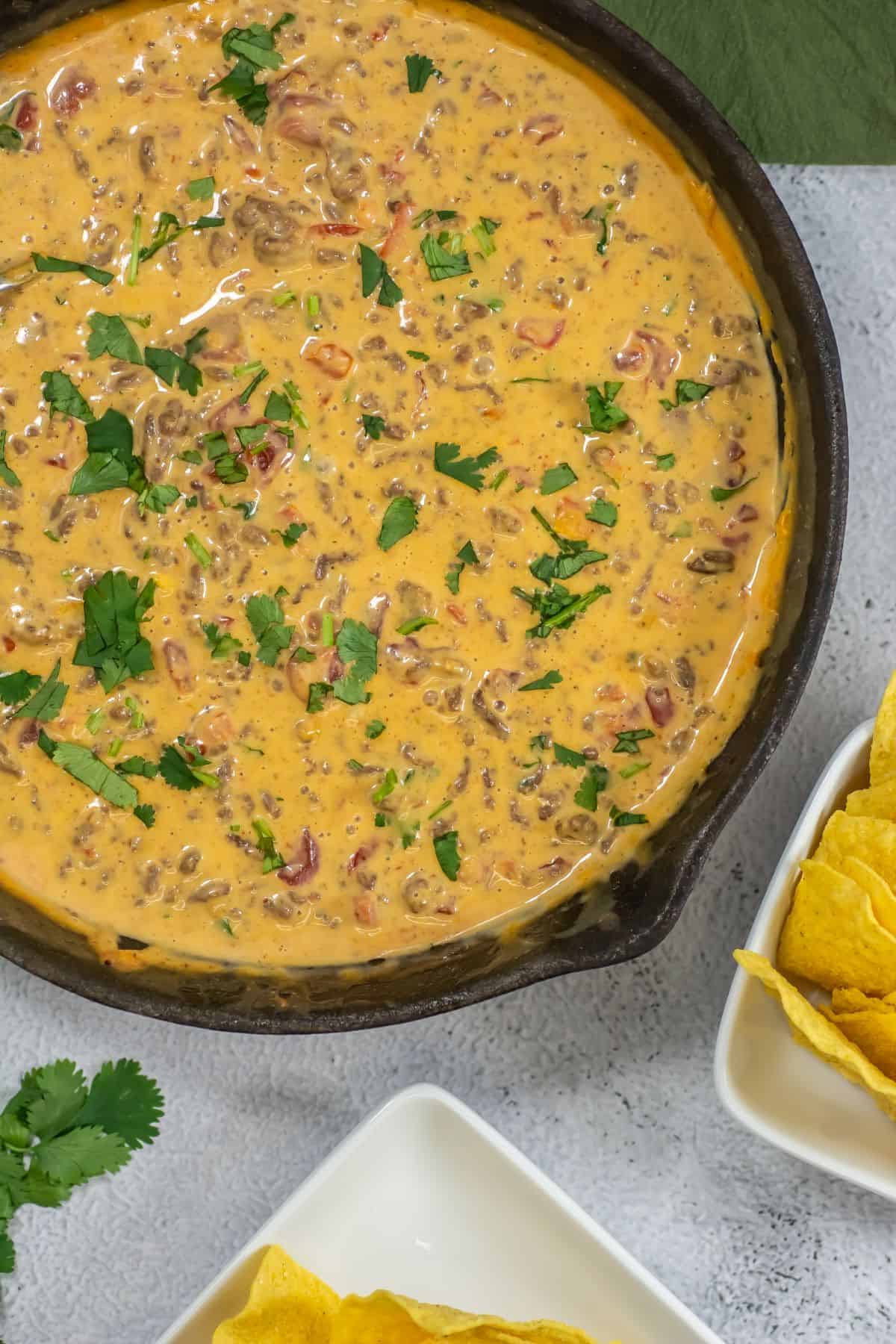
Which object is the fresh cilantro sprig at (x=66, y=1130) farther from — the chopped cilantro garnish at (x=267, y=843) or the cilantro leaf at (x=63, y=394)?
the cilantro leaf at (x=63, y=394)

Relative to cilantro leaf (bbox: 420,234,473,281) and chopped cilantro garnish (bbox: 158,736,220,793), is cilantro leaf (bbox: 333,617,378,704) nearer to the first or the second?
chopped cilantro garnish (bbox: 158,736,220,793)

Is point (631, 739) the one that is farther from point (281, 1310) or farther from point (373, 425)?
point (281, 1310)

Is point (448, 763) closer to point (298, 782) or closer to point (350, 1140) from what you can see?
point (298, 782)

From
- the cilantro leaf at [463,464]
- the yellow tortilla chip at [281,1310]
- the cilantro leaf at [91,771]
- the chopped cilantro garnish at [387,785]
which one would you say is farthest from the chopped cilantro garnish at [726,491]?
the yellow tortilla chip at [281,1310]

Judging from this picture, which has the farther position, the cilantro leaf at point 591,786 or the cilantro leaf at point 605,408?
the cilantro leaf at point 591,786

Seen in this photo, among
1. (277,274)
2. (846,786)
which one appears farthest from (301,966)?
(277,274)
